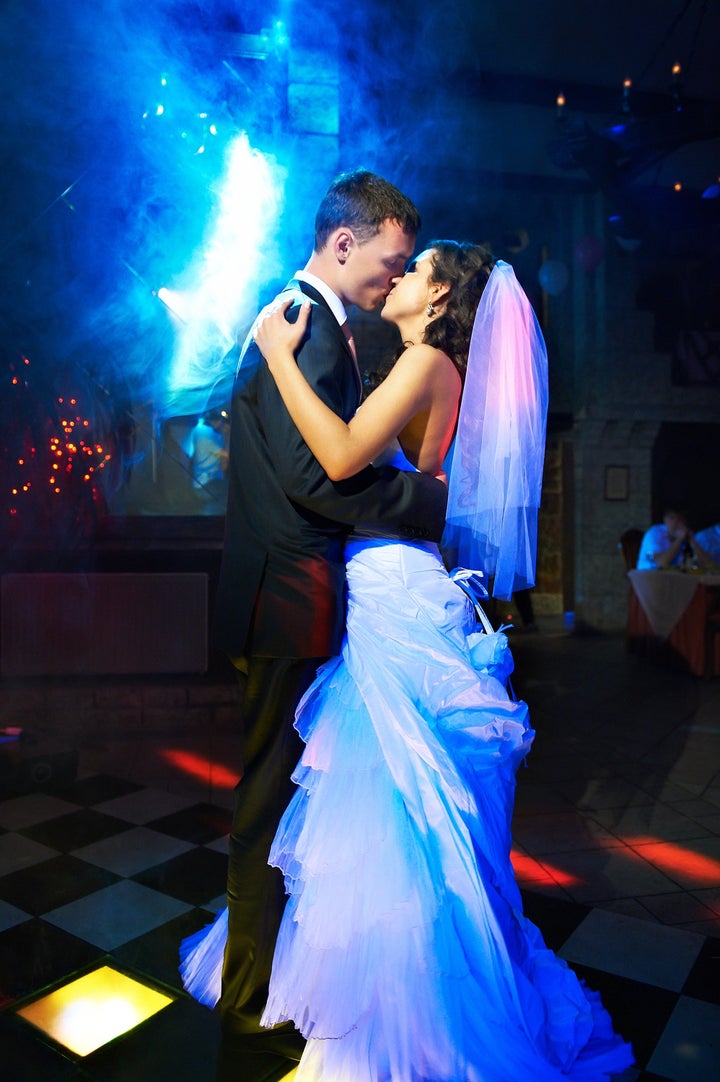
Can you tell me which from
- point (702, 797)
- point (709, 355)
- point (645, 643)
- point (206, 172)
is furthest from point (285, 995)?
point (709, 355)

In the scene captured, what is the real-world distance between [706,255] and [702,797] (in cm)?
763

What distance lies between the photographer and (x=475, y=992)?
1339mm

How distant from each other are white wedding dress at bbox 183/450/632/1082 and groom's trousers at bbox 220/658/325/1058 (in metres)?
0.05

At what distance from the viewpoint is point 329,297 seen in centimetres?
141

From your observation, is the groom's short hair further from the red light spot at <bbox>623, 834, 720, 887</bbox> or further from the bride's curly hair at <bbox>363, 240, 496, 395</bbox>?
the red light spot at <bbox>623, 834, 720, 887</bbox>

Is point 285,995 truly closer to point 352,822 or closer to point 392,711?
point 352,822

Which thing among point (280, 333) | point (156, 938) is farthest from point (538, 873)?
point (280, 333)

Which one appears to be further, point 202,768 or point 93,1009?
point 202,768

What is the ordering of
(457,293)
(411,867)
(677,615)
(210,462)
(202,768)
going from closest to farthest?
(411,867) → (457,293) → (202,768) → (210,462) → (677,615)

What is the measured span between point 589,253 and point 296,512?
7.31m

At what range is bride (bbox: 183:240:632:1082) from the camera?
1286 mm

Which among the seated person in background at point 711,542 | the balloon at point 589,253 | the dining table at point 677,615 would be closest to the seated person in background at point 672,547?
the dining table at point 677,615

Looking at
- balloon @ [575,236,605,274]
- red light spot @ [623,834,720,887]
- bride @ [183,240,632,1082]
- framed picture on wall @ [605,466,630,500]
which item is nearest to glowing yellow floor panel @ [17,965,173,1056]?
bride @ [183,240,632,1082]

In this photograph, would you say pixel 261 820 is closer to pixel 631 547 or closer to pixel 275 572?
pixel 275 572
